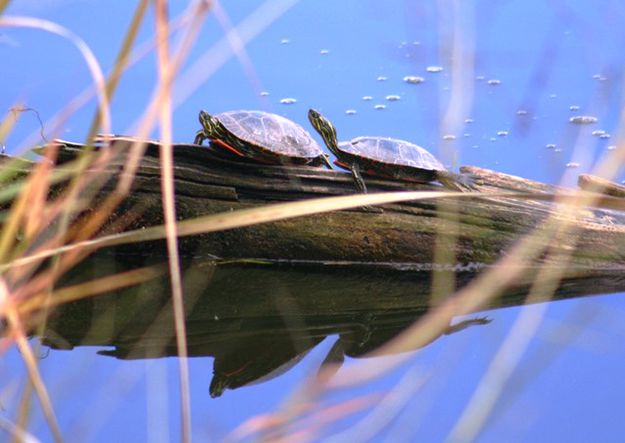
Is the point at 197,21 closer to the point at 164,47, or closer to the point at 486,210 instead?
the point at 164,47

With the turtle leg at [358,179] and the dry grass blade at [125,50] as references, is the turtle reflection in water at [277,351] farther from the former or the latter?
the dry grass blade at [125,50]

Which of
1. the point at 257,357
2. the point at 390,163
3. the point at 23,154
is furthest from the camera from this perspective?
the point at 390,163

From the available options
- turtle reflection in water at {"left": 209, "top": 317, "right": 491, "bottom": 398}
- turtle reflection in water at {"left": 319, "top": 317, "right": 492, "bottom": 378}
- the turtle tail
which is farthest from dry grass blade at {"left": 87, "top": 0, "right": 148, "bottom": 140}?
the turtle tail

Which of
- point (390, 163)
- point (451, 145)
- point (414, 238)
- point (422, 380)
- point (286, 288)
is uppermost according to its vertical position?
point (390, 163)

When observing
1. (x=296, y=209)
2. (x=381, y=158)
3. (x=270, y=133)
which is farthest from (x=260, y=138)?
(x=296, y=209)

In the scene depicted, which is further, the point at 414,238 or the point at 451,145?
the point at 414,238

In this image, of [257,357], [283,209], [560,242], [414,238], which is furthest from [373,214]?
[283,209]

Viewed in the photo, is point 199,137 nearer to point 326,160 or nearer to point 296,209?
point 326,160

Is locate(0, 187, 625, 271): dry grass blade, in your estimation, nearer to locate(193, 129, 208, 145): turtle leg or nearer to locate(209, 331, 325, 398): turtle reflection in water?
locate(209, 331, 325, 398): turtle reflection in water
